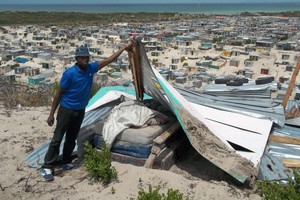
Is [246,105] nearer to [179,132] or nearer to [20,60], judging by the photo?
[179,132]

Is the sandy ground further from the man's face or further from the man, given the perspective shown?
the man's face

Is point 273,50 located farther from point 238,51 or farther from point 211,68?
point 211,68

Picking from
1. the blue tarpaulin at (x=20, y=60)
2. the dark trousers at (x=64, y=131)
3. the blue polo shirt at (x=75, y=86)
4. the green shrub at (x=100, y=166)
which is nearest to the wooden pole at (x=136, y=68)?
the blue polo shirt at (x=75, y=86)

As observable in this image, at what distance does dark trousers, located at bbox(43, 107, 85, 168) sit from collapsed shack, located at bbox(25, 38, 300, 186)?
278mm

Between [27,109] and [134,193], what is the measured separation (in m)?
4.47

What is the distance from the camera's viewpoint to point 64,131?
13.2ft

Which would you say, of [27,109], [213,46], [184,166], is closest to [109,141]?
[184,166]

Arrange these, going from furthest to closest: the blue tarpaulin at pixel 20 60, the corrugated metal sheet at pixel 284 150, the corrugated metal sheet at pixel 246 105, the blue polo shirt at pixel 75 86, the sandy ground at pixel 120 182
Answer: the blue tarpaulin at pixel 20 60 → the corrugated metal sheet at pixel 246 105 → the corrugated metal sheet at pixel 284 150 → the blue polo shirt at pixel 75 86 → the sandy ground at pixel 120 182

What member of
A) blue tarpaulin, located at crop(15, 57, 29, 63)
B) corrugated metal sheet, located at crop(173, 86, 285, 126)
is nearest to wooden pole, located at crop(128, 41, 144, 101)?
corrugated metal sheet, located at crop(173, 86, 285, 126)

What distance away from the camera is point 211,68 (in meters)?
27.0

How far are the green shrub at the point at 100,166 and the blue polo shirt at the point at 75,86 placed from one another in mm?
540

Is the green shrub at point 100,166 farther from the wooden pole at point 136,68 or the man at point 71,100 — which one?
the wooden pole at point 136,68

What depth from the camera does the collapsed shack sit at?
161 inches

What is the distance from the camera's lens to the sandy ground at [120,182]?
12.0ft
